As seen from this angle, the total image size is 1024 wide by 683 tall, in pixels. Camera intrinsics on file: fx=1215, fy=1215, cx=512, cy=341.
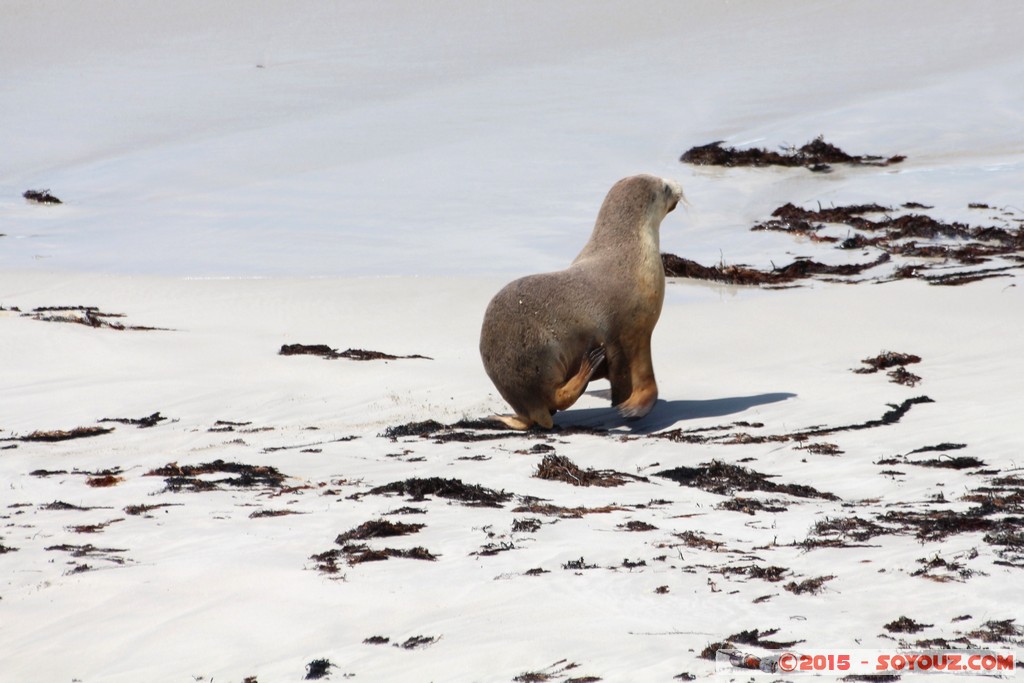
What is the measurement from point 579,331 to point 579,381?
1.15ft

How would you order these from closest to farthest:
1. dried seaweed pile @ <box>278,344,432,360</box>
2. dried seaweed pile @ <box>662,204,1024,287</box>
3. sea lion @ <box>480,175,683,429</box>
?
sea lion @ <box>480,175,683,429</box> → dried seaweed pile @ <box>278,344,432,360</box> → dried seaweed pile @ <box>662,204,1024,287</box>

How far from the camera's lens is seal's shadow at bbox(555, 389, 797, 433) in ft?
28.3

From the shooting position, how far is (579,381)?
8.40 meters

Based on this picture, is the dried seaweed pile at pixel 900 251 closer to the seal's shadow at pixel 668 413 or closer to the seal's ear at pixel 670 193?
the seal's ear at pixel 670 193

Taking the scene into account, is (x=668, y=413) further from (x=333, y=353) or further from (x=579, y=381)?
(x=333, y=353)

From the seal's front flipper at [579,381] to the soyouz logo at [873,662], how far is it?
486cm

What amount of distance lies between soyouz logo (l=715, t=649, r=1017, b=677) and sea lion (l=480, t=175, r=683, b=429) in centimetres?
486

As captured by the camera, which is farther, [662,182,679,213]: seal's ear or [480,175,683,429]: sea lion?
[662,182,679,213]: seal's ear

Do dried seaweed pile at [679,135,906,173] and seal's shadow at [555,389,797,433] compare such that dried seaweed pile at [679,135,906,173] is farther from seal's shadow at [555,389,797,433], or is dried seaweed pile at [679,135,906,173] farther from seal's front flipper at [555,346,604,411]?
seal's front flipper at [555,346,604,411]

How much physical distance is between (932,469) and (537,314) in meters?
2.88

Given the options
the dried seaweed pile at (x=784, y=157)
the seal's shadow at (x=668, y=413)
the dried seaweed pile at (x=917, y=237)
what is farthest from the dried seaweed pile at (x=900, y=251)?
the seal's shadow at (x=668, y=413)

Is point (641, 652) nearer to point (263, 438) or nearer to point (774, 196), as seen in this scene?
point (263, 438)

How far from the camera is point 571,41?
27844 mm

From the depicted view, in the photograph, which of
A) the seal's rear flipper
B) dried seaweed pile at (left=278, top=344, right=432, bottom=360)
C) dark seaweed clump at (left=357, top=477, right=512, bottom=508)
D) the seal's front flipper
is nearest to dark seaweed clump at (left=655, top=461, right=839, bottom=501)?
dark seaweed clump at (left=357, top=477, right=512, bottom=508)
